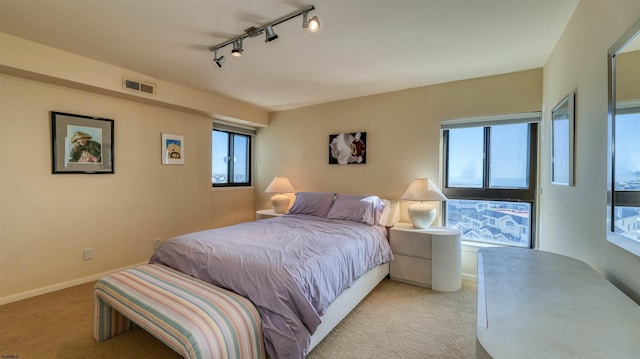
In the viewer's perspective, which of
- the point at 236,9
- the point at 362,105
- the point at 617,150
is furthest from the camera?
the point at 362,105

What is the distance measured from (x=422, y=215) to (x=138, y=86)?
11.5 feet

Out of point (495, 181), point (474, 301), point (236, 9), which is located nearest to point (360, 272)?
point (474, 301)

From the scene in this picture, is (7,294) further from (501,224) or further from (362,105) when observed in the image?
(501,224)

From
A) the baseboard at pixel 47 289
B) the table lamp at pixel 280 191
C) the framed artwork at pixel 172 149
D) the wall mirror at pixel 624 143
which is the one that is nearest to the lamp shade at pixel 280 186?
the table lamp at pixel 280 191

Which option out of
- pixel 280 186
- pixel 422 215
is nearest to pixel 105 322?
pixel 280 186

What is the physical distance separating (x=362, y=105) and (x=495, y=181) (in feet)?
6.31

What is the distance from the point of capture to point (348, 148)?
12.5 feet

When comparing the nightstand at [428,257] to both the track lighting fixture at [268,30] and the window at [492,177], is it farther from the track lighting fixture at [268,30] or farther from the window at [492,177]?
the track lighting fixture at [268,30]

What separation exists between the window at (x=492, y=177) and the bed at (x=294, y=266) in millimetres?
1045

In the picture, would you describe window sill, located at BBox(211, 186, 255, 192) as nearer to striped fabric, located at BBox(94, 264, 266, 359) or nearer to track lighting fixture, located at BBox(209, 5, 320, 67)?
track lighting fixture, located at BBox(209, 5, 320, 67)

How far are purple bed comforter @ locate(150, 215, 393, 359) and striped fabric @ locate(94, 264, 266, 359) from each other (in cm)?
9

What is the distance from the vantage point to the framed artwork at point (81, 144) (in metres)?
2.62

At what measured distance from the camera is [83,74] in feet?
8.38

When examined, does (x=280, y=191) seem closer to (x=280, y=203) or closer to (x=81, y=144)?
(x=280, y=203)
